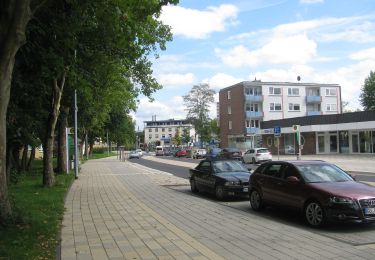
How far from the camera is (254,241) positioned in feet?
26.7

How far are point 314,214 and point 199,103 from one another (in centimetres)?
8639

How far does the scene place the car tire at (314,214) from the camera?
953 cm

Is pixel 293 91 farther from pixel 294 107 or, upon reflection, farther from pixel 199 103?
pixel 199 103

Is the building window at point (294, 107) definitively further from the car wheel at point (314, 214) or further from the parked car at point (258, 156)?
the car wheel at point (314, 214)

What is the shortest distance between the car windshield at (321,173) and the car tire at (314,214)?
0.66 m

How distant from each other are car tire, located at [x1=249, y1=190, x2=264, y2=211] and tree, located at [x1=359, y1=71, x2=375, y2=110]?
72.7 metres

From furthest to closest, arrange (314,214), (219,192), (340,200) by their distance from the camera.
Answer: (219,192)
(314,214)
(340,200)

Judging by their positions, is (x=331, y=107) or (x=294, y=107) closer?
(x=294, y=107)

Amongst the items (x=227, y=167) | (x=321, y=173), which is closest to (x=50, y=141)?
(x=227, y=167)

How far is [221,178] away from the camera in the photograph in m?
15.2

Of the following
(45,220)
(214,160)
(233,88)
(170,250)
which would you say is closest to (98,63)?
(214,160)

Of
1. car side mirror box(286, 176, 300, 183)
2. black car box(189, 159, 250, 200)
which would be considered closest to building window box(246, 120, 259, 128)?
black car box(189, 159, 250, 200)

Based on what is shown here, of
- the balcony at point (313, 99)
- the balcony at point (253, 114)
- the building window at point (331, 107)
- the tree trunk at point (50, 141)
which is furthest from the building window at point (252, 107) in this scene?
the tree trunk at point (50, 141)

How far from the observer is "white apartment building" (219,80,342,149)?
77312 millimetres
